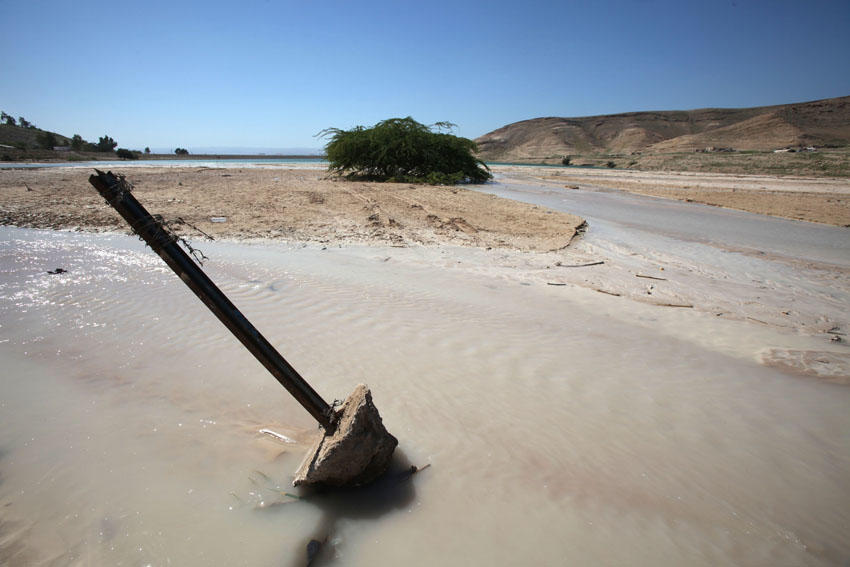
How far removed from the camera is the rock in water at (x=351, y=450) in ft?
6.28

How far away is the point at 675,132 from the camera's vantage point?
73.1 m

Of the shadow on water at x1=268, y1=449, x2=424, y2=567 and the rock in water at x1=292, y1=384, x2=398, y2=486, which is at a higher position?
the rock in water at x1=292, y1=384, x2=398, y2=486

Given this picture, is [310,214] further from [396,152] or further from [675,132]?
[675,132]

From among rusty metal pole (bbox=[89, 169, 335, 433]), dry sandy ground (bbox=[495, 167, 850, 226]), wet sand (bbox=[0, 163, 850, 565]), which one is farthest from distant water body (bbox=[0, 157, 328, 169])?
rusty metal pole (bbox=[89, 169, 335, 433])

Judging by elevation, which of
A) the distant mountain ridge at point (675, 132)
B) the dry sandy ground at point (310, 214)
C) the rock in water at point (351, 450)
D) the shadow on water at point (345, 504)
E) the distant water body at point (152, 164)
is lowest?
the shadow on water at point (345, 504)

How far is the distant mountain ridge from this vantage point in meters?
40.8

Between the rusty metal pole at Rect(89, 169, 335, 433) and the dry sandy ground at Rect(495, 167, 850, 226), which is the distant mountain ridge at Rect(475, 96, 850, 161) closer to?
the dry sandy ground at Rect(495, 167, 850, 226)

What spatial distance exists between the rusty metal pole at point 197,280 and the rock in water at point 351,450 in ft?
0.44

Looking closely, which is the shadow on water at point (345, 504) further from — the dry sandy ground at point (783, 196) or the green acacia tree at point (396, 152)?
the green acacia tree at point (396, 152)

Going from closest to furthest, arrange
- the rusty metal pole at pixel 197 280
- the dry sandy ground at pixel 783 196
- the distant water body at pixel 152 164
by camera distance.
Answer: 1. the rusty metal pole at pixel 197 280
2. the dry sandy ground at pixel 783 196
3. the distant water body at pixel 152 164

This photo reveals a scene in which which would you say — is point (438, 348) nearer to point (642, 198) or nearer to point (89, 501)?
point (89, 501)

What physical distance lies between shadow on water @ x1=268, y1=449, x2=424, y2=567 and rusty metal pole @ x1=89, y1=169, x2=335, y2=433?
0.34 m

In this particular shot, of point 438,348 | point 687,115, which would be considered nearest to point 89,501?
point 438,348

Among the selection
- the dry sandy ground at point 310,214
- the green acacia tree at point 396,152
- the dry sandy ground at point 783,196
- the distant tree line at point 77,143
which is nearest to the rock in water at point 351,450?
the dry sandy ground at point 310,214
